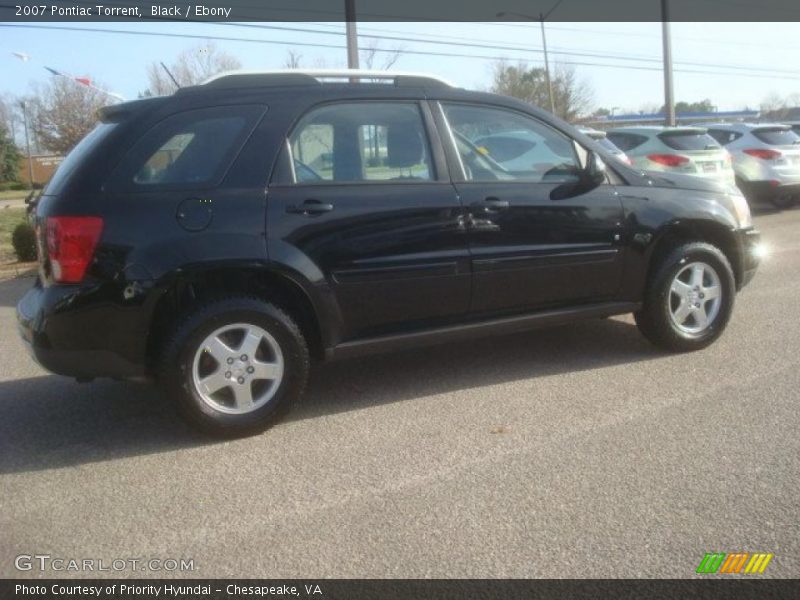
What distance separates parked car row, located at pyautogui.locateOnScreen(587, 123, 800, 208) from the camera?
1242 cm

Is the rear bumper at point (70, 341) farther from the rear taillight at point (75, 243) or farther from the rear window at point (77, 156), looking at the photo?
the rear window at point (77, 156)

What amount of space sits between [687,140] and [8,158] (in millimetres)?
50480

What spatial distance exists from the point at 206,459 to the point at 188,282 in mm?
885

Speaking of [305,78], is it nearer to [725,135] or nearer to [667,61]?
[725,135]

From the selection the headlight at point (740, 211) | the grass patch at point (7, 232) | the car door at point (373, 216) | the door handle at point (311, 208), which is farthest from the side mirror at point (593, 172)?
the grass patch at point (7, 232)

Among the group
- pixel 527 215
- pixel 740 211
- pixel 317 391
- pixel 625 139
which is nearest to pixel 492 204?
pixel 527 215

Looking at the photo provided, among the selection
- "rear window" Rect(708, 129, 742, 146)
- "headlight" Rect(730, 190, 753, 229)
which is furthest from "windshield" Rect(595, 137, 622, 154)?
"headlight" Rect(730, 190, 753, 229)

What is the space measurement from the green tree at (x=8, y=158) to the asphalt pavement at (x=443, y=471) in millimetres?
51843

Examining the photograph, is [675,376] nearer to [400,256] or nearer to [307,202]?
[400,256]

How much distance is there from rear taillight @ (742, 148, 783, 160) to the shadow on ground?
9.55 metres

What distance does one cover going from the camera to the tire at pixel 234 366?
3.99 m

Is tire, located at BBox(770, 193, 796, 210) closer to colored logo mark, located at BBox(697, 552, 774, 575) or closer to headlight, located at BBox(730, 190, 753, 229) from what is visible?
headlight, located at BBox(730, 190, 753, 229)

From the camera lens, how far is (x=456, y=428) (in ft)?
13.7

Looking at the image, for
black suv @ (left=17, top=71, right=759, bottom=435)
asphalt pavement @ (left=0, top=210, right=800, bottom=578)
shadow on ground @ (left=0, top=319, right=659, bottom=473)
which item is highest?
black suv @ (left=17, top=71, right=759, bottom=435)
